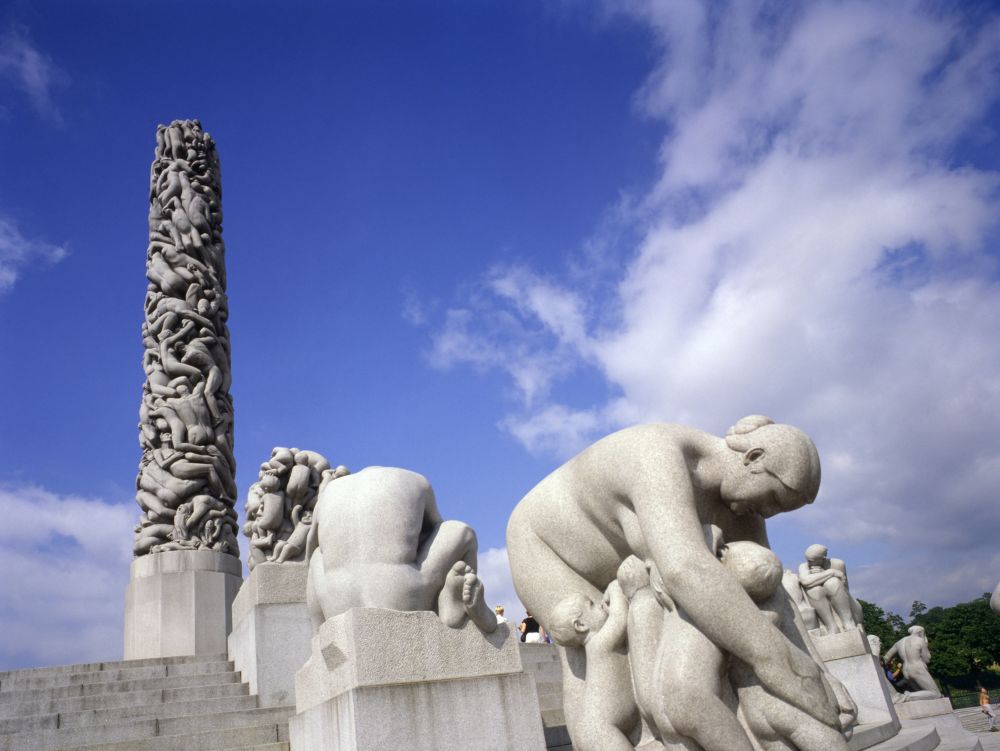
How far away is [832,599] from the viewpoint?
362 inches

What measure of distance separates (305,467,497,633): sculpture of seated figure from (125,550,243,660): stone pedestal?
10380 mm

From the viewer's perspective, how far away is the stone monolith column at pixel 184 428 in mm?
14516

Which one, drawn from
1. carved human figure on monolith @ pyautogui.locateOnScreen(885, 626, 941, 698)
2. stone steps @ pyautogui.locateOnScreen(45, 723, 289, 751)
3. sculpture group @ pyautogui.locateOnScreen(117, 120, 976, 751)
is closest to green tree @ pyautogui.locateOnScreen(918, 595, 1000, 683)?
carved human figure on monolith @ pyautogui.locateOnScreen(885, 626, 941, 698)

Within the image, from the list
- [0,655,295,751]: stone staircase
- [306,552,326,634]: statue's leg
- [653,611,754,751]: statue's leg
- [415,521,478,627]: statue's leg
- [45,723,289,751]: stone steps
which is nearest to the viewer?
[653,611,754,751]: statue's leg

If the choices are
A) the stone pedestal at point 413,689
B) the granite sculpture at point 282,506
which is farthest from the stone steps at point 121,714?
the stone pedestal at point 413,689

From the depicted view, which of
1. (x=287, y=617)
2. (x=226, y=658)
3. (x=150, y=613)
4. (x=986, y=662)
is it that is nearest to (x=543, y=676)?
(x=287, y=617)

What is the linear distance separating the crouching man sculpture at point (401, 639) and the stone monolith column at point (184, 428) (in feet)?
33.6

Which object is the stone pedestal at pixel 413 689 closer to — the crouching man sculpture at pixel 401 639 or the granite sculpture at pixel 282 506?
the crouching man sculpture at pixel 401 639

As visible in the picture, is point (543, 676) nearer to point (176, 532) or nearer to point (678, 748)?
point (678, 748)

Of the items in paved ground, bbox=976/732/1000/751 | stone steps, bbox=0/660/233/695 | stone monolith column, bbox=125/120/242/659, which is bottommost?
paved ground, bbox=976/732/1000/751

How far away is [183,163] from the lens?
747 inches

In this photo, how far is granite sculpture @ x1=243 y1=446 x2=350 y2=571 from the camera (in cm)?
936

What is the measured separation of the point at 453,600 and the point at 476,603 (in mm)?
155

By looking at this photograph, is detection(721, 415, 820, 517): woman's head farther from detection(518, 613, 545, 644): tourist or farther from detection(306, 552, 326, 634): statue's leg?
detection(518, 613, 545, 644): tourist
